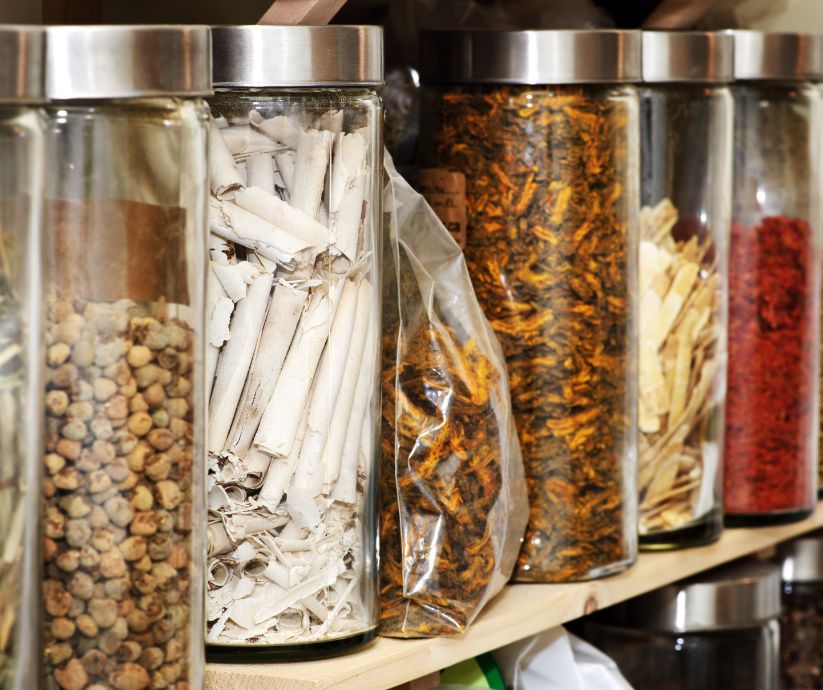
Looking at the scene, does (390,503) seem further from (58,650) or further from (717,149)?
(717,149)

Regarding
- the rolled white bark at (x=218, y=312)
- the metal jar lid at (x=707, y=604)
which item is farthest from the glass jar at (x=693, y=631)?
the rolled white bark at (x=218, y=312)

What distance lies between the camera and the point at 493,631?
31.3 inches

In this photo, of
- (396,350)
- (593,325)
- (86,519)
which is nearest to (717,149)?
(593,325)

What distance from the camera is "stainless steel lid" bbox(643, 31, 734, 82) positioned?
0.92m

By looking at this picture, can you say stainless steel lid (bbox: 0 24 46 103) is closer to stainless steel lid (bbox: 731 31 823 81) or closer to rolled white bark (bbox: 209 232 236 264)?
rolled white bark (bbox: 209 232 236 264)

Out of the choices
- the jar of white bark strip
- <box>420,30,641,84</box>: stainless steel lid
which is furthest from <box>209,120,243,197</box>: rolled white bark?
<box>420,30,641,84</box>: stainless steel lid

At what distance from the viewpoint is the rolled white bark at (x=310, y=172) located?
26.3 inches

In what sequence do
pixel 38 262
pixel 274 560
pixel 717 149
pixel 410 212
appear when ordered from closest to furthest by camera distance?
pixel 38 262 < pixel 274 560 < pixel 410 212 < pixel 717 149

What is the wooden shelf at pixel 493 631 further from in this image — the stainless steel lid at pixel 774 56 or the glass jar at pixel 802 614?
the stainless steel lid at pixel 774 56

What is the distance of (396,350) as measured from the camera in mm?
769

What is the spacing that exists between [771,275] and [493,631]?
15.8 inches

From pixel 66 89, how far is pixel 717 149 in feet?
1.85

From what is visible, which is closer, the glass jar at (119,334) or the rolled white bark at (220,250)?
the glass jar at (119,334)

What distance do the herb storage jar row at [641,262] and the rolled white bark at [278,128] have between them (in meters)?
0.18
